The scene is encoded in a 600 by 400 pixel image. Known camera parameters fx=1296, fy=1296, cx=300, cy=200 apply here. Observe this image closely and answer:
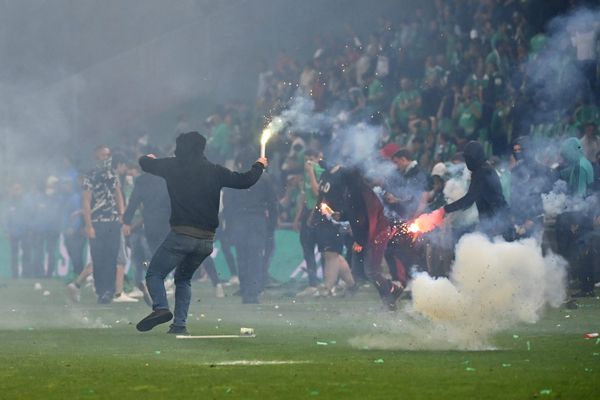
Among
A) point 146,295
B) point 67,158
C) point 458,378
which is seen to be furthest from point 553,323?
point 67,158

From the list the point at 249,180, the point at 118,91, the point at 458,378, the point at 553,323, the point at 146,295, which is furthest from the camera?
the point at 118,91

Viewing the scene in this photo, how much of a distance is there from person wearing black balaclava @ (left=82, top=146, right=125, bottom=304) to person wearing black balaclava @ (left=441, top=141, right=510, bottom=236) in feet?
25.8

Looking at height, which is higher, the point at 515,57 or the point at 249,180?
the point at 515,57

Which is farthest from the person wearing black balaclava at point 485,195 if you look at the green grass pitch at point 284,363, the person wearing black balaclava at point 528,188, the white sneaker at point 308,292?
the white sneaker at point 308,292

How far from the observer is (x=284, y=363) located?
1097 cm

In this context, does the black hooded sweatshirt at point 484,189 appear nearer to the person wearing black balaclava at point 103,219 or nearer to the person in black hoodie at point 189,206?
the person in black hoodie at point 189,206

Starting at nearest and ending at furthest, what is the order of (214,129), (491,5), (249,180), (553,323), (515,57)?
(249,180) → (553,323) → (515,57) → (491,5) → (214,129)

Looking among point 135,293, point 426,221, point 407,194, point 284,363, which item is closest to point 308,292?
point 135,293

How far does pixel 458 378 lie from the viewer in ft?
31.7

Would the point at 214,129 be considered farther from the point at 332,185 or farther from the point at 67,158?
the point at 332,185

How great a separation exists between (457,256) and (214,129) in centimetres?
1828

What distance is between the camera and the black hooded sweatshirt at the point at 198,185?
13.8 m

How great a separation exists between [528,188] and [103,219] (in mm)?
7241

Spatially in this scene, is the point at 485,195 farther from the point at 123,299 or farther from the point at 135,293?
the point at 135,293
